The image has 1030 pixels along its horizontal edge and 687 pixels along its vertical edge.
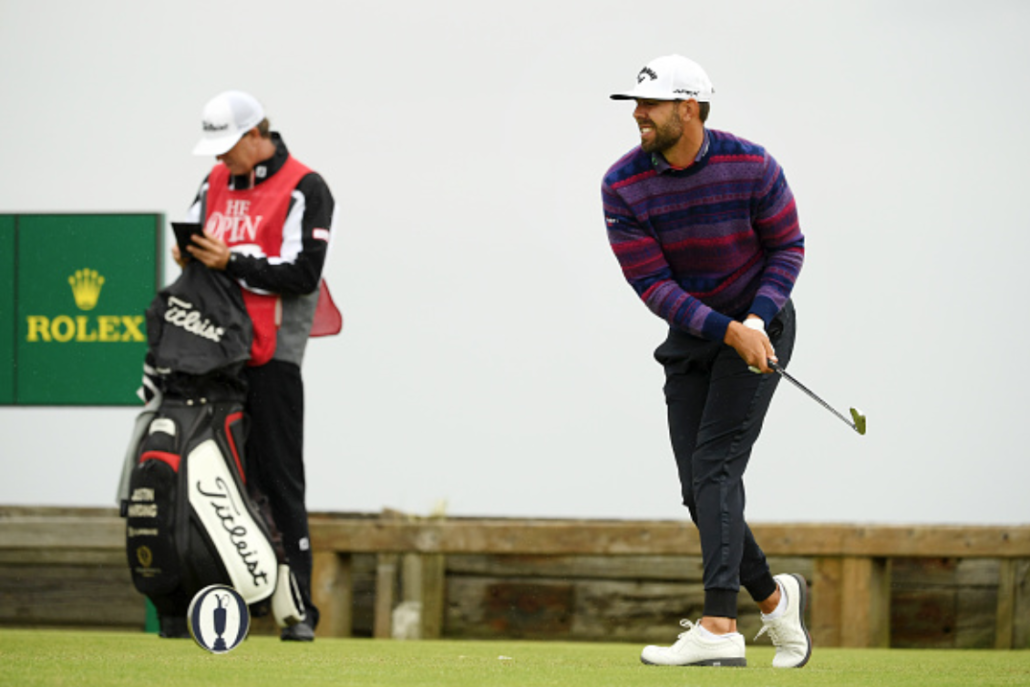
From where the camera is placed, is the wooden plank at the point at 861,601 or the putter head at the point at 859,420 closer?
the putter head at the point at 859,420

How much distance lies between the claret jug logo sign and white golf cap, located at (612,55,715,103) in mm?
3152

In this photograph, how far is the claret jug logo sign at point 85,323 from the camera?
283 inches

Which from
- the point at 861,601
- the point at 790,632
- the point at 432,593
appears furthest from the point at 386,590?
the point at 790,632

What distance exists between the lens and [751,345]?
440cm

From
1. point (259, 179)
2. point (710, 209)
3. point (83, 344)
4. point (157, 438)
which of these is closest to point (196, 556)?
point (157, 438)

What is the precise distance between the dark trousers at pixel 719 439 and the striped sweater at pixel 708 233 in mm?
117

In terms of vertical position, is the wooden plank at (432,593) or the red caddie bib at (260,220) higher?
the red caddie bib at (260,220)

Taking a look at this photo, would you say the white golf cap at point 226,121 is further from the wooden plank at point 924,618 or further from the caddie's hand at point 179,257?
the wooden plank at point 924,618

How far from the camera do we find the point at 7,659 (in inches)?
173

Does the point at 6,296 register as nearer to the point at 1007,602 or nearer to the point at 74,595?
the point at 74,595

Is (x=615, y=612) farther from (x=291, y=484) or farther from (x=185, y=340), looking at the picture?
(x=185, y=340)

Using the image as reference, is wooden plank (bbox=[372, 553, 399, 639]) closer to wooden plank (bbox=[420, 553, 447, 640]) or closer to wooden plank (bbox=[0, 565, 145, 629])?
wooden plank (bbox=[420, 553, 447, 640])

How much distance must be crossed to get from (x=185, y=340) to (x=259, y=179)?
57 cm

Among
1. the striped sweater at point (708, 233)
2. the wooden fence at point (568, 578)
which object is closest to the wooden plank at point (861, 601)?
the wooden fence at point (568, 578)
